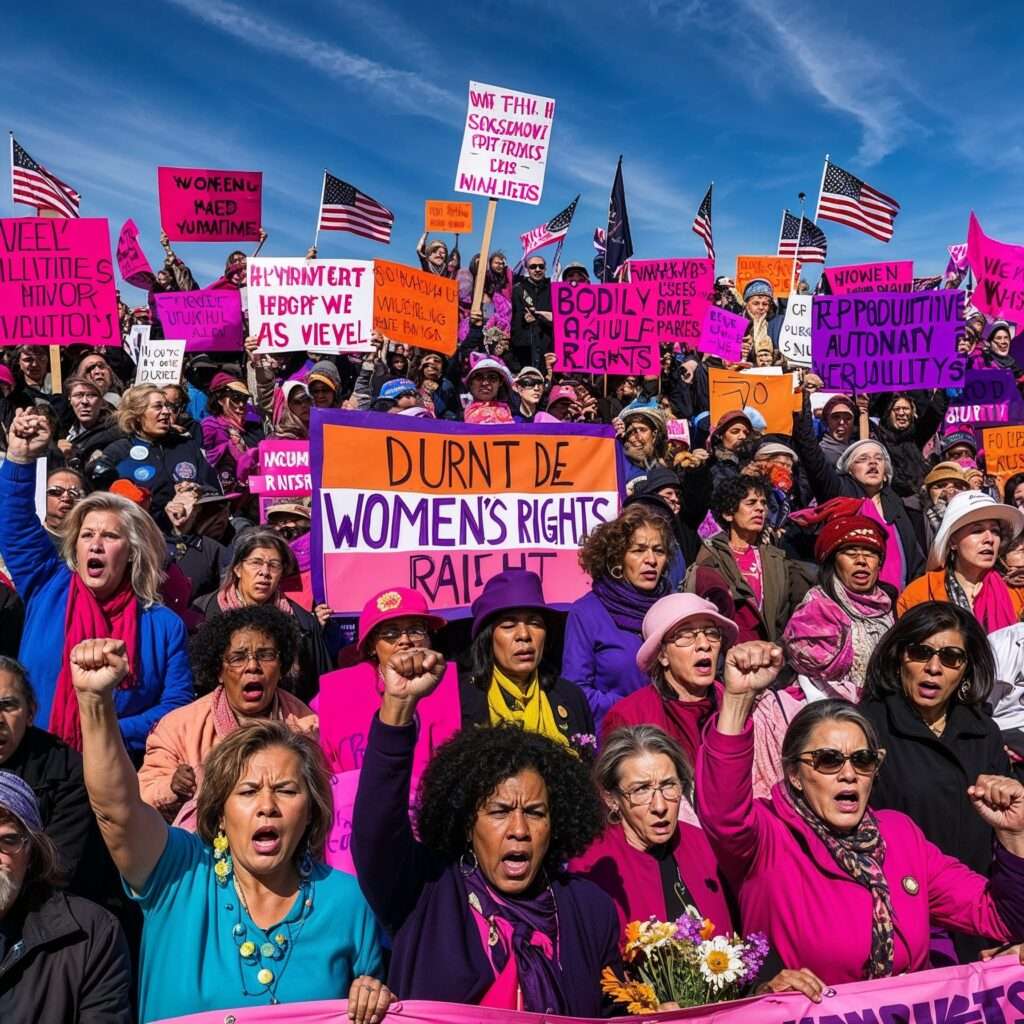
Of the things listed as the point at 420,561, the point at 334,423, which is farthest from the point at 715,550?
the point at 334,423

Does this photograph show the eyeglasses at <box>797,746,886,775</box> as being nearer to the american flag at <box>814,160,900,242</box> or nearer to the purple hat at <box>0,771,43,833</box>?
the purple hat at <box>0,771,43,833</box>

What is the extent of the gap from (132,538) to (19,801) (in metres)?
1.76

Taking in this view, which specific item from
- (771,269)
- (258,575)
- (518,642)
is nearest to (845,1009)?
(518,642)

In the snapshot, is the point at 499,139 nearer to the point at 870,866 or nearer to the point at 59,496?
the point at 59,496

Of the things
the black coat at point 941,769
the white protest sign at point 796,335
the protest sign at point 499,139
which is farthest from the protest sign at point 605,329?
the black coat at point 941,769

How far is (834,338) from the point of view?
29.6 feet

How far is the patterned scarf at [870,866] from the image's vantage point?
3039 mm

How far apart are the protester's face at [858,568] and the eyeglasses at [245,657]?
9.37 feet

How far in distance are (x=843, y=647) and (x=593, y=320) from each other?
199 inches

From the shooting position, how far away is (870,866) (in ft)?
10.3

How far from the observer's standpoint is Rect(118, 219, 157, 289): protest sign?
1305cm

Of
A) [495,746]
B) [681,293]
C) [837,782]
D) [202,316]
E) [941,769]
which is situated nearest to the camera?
[495,746]

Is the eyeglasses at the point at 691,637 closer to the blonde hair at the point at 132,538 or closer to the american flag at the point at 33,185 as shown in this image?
the blonde hair at the point at 132,538

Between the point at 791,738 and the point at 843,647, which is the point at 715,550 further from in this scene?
the point at 791,738
